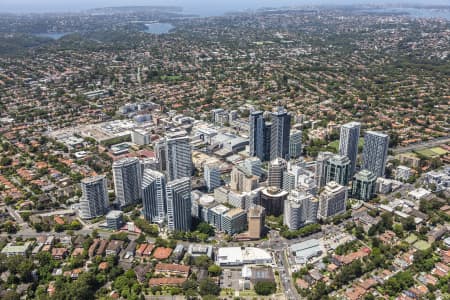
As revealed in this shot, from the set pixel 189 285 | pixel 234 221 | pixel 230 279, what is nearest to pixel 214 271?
pixel 230 279

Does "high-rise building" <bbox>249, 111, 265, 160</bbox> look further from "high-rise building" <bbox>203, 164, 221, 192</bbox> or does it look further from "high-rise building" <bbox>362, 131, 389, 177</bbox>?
"high-rise building" <bbox>362, 131, 389, 177</bbox>

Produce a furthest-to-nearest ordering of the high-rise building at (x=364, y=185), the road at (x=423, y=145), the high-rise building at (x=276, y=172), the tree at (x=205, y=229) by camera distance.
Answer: the road at (x=423, y=145) → the high-rise building at (x=276, y=172) → the high-rise building at (x=364, y=185) → the tree at (x=205, y=229)

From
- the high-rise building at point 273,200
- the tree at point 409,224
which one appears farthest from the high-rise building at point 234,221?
the tree at point 409,224

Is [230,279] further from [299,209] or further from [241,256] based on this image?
[299,209]

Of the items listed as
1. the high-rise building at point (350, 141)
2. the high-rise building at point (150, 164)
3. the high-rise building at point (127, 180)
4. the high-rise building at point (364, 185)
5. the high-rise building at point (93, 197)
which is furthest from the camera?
the high-rise building at point (350, 141)

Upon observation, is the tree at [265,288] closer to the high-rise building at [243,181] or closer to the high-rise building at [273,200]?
the high-rise building at [273,200]

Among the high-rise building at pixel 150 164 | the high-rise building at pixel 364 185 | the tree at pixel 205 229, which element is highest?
the high-rise building at pixel 150 164

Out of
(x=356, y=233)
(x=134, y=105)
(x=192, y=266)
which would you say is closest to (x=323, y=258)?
(x=356, y=233)
